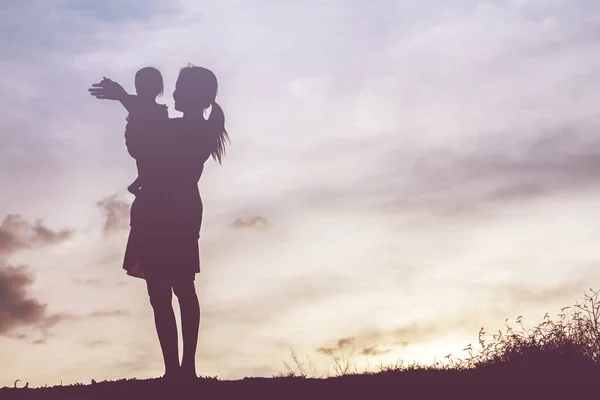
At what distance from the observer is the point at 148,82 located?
7.72m

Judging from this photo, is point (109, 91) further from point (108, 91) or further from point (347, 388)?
point (347, 388)

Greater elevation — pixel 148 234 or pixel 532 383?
pixel 148 234

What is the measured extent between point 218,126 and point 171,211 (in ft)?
3.64

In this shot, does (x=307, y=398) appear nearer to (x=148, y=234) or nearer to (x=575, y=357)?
(x=148, y=234)

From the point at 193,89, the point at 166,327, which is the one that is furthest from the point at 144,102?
the point at 166,327

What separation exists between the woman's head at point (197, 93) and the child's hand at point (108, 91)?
62 centimetres

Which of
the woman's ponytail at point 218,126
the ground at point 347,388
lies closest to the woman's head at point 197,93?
the woman's ponytail at point 218,126

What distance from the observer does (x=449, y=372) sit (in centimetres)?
863

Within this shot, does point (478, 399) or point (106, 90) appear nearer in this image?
point (478, 399)

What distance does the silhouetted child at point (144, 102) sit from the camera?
7676 millimetres

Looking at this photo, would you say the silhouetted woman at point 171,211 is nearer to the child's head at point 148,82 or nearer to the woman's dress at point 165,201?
the woman's dress at point 165,201

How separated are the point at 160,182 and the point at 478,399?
384 centimetres

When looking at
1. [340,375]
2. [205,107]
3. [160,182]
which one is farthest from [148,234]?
[340,375]

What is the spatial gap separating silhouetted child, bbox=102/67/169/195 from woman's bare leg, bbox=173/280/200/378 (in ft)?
3.73
